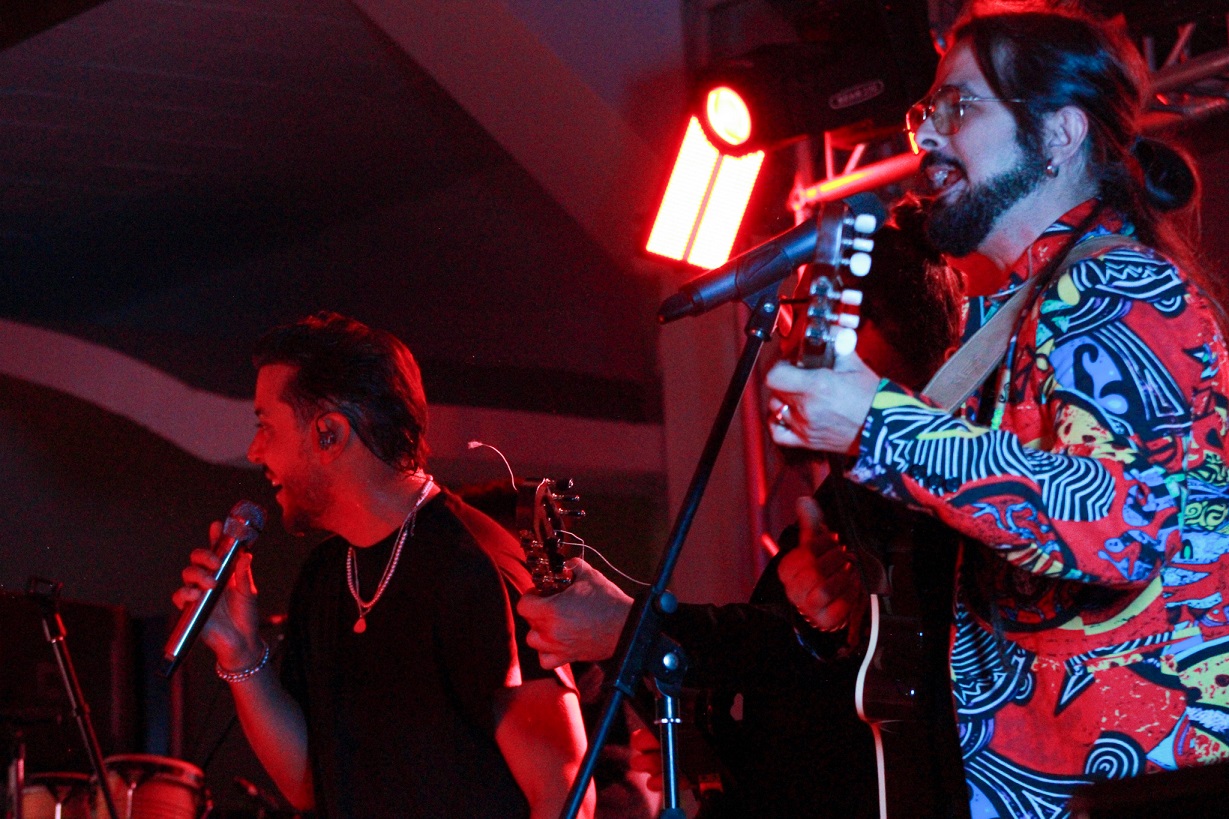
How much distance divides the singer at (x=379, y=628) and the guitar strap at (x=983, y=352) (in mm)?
1054

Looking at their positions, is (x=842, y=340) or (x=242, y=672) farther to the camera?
(x=242, y=672)

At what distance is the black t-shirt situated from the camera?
7.97ft

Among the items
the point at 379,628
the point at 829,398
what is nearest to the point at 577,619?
the point at 829,398

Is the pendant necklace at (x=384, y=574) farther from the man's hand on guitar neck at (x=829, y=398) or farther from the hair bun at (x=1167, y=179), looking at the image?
the hair bun at (x=1167, y=179)

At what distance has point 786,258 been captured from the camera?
1581 mm

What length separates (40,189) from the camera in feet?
20.2

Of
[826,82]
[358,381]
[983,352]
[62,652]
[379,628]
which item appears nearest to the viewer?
[983,352]

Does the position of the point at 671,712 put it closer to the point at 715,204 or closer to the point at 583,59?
the point at 715,204

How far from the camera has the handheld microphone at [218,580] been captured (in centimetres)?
233

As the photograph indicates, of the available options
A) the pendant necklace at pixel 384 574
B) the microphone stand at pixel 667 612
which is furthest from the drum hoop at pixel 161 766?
the microphone stand at pixel 667 612

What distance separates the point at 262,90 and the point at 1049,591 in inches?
205

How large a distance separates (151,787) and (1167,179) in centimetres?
452

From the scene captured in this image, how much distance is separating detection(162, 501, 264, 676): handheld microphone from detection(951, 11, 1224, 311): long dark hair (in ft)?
5.29

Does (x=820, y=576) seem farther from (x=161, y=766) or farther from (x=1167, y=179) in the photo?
(x=161, y=766)
